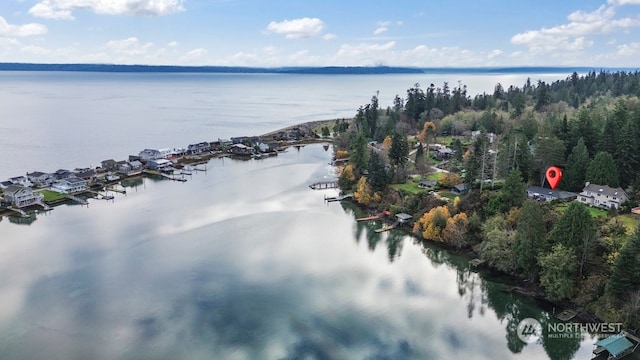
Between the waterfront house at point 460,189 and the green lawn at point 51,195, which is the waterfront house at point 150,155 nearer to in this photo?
the green lawn at point 51,195

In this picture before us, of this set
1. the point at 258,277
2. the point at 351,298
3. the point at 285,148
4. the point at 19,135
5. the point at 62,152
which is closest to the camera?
the point at 351,298

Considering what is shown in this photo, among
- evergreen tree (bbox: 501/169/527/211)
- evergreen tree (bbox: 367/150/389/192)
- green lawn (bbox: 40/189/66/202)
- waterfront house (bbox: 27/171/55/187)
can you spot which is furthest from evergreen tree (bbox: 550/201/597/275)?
waterfront house (bbox: 27/171/55/187)

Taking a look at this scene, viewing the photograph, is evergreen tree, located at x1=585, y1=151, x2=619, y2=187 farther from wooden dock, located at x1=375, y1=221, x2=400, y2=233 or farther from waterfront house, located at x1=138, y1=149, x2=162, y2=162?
waterfront house, located at x1=138, y1=149, x2=162, y2=162

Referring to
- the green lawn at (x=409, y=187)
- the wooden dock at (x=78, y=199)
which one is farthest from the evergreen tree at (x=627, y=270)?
the wooden dock at (x=78, y=199)

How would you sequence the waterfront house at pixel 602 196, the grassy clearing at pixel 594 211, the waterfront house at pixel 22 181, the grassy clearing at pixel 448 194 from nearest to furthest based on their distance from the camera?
the grassy clearing at pixel 594 211 → the waterfront house at pixel 602 196 → the grassy clearing at pixel 448 194 → the waterfront house at pixel 22 181

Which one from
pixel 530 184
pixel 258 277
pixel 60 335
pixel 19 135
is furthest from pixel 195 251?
pixel 19 135

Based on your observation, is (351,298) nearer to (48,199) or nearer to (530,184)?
(530,184)

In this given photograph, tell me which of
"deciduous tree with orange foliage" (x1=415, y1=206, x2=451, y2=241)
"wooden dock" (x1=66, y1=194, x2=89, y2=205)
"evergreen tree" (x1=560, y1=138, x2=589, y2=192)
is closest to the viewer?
"deciduous tree with orange foliage" (x1=415, y1=206, x2=451, y2=241)
